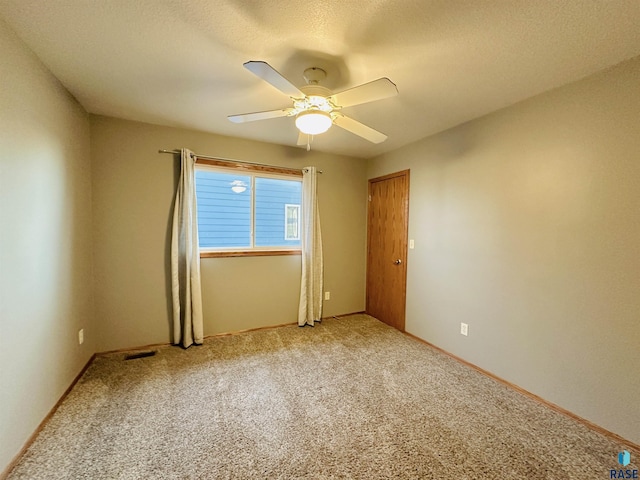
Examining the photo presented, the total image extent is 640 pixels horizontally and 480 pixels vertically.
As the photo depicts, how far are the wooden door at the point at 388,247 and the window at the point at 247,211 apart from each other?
3.78 feet

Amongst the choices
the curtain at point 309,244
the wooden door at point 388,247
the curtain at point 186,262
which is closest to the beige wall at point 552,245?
the wooden door at point 388,247

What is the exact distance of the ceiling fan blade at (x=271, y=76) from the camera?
4.35ft

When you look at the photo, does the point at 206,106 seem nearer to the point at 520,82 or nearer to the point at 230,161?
the point at 230,161

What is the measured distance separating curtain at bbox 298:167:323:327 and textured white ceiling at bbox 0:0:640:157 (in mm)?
1340

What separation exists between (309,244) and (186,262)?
1492mm

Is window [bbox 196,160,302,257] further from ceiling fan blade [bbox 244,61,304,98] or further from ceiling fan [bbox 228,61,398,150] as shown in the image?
ceiling fan blade [bbox 244,61,304,98]

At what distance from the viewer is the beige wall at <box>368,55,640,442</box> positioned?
170 centimetres

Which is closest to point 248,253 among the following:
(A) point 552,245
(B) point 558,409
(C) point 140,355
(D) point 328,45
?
(C) point 140,355

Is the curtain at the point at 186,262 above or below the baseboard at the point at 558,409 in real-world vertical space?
above

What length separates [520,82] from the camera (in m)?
1.94

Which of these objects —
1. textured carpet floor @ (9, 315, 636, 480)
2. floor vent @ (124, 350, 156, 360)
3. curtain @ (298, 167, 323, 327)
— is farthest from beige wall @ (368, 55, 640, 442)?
floor vent @ (124, 350, 156, 360)

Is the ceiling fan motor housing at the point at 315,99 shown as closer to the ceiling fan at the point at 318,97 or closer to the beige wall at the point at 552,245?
the ceiling fan at the point at 318,97

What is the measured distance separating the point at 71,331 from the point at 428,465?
2784 millimetres

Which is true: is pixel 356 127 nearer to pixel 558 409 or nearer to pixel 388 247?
pixel 388 247
